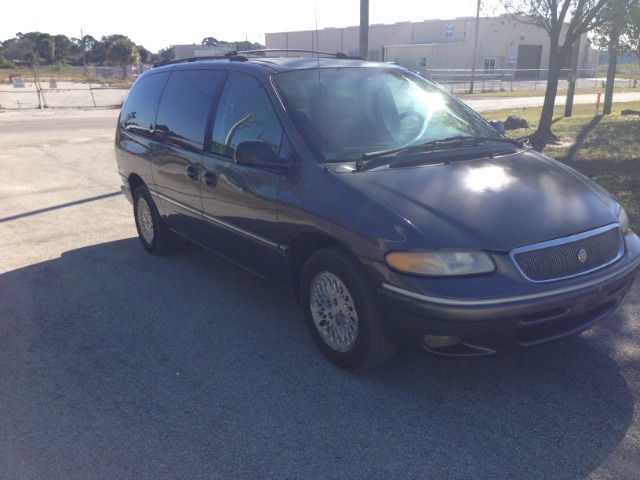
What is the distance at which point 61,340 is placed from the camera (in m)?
4.64

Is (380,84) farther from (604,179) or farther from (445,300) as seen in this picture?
(604,179)

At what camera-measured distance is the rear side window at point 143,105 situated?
6207mm

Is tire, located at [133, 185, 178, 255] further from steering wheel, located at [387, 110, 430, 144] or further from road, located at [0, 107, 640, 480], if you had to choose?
steering wheel, located at [387, 110, 430, 144]

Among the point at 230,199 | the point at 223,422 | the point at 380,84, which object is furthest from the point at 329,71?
the point at 223,422

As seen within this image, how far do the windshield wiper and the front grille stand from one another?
1178 millimetres

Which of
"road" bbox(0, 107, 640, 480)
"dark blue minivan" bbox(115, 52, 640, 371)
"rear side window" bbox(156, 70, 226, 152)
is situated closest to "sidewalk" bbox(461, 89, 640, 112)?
"rear side window" bbox(156, 70, 226, 152)

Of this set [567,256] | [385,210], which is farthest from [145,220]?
[567,256]

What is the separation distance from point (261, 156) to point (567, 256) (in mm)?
2000

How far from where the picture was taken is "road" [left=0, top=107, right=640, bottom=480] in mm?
3141

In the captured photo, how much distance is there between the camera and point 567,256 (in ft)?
11.5

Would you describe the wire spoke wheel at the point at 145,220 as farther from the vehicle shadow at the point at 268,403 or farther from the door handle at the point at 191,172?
the vehicle shadow at the point at 268,403

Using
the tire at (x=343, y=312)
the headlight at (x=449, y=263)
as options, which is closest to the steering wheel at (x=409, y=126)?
the tire at (x=343, y=312)

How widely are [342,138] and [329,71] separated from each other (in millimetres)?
800

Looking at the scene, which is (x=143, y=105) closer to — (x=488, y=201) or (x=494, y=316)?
(x=488, y=201)
